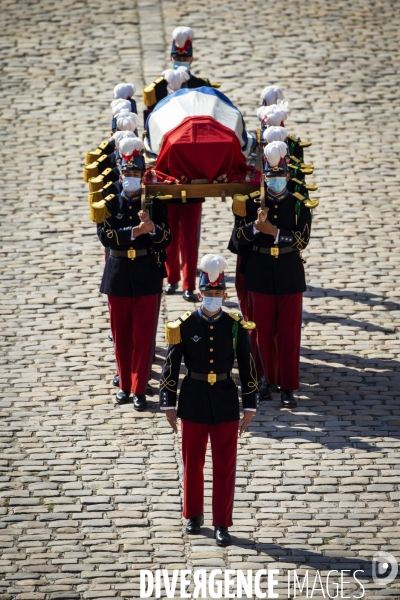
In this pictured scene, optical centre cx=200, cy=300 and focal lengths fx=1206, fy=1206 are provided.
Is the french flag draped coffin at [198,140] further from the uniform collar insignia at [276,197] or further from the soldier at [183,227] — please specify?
the soldier at [183,227]

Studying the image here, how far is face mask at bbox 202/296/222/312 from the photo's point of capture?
354 inches

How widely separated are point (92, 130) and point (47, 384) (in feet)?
19.9

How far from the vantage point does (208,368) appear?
9.05 metres

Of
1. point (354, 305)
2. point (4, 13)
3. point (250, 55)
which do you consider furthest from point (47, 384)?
point (4, 13)

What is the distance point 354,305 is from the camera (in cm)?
1276

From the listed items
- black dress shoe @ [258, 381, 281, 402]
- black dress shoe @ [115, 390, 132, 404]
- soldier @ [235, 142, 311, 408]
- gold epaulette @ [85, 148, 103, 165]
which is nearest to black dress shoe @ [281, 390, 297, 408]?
soldier @ [235, 142, 311, 408]

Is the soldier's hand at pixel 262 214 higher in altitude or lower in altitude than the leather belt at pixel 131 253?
higher

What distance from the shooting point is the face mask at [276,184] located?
10727mm

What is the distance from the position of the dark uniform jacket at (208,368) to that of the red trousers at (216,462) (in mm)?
107

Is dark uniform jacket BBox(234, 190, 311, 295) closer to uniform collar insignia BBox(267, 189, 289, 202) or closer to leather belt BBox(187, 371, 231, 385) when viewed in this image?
uniform collar insignia BBox(267, 189, 289, 202)

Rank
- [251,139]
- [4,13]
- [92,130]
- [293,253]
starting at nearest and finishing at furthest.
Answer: [293,253]
[251,139]
[92,130]
[4,13]

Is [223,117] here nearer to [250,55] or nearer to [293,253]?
[293,253]

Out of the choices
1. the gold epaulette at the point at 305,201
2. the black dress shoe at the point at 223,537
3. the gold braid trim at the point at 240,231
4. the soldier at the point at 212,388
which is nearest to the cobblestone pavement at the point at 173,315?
the black dress shoe at the point at 223,537

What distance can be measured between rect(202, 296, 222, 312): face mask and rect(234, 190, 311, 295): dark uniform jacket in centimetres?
194
